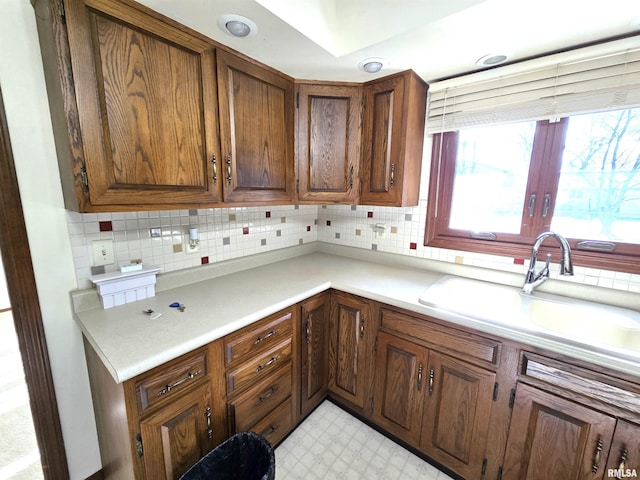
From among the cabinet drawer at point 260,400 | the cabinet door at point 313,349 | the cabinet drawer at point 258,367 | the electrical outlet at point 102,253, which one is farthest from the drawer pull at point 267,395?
the electrical outlet at point 102,253

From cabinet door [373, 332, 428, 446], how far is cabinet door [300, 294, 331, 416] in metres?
0.35

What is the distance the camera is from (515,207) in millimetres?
1512

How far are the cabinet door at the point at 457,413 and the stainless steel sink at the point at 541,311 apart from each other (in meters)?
0.26

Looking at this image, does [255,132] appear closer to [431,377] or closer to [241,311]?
[241,311]

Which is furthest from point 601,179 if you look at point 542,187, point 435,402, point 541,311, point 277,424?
point 277,424

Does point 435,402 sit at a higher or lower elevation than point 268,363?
lower

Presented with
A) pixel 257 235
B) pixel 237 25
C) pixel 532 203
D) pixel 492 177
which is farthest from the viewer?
pixel 257 235

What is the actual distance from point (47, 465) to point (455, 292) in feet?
6.98

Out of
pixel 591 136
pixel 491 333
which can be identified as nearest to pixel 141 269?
pixel 491 333

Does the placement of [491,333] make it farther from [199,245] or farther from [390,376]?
[199,245]

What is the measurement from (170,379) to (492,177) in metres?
1.87

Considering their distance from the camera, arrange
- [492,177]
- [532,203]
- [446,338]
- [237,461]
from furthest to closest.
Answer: [492,177] < [532,203] < [446,338] < [237,461]

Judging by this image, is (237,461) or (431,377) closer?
(237,461)

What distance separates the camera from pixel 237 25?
1.02 meters
